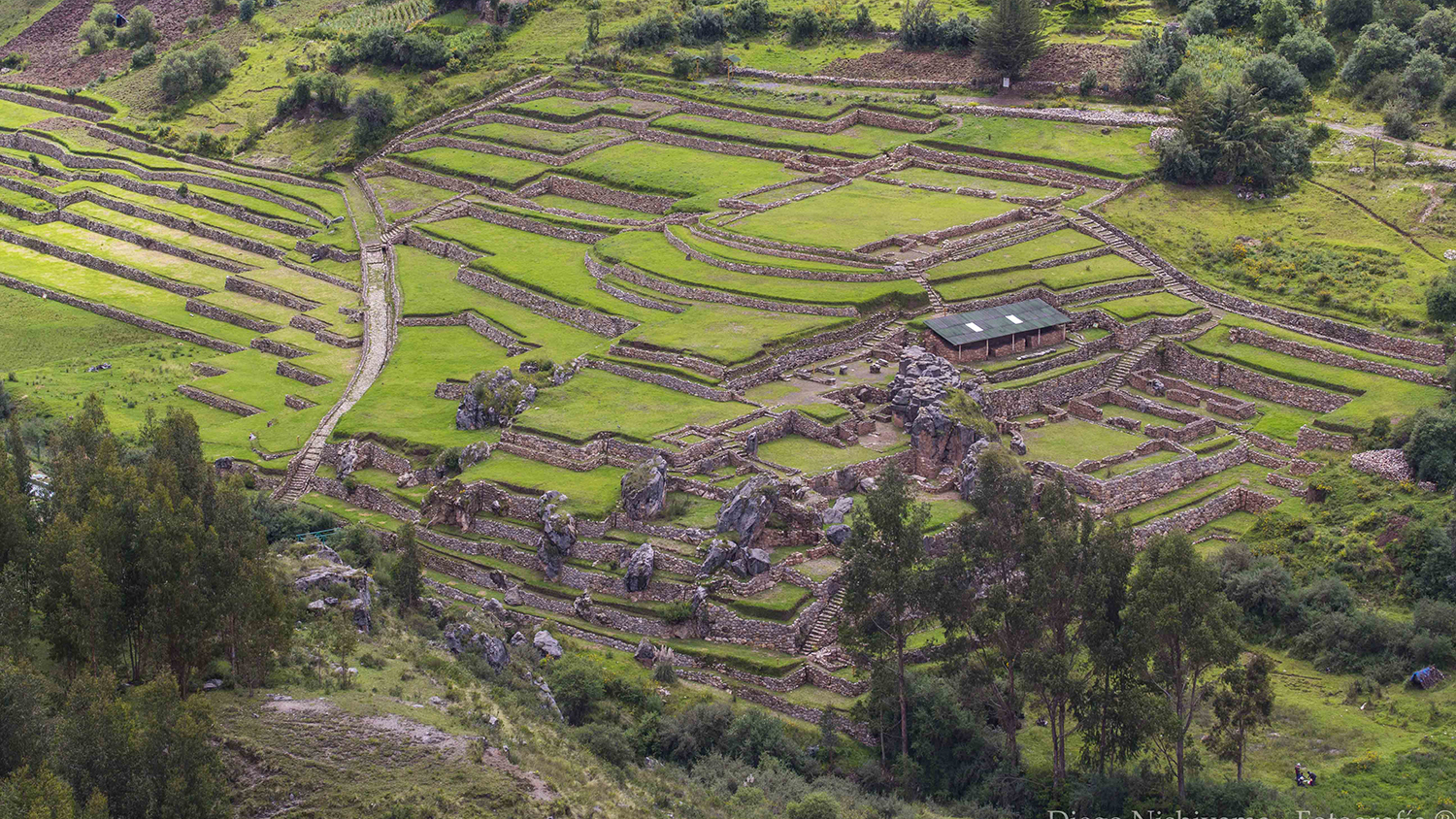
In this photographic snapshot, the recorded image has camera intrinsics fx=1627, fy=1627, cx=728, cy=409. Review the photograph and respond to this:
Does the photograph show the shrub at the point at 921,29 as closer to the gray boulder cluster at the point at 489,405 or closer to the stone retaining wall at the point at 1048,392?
the stone retaining wall at the point at 1048,392

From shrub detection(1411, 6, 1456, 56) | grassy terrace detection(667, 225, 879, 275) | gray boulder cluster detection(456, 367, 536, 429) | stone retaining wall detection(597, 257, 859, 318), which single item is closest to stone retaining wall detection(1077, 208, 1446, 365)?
grassy terrace detection(667, 225, 879, 275)

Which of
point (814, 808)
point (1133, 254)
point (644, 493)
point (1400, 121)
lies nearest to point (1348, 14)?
point (1400, 121)

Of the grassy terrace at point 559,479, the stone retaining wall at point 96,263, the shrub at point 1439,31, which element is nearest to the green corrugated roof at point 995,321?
the grassy terrace at point 559,479

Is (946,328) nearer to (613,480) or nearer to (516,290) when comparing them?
(613,480)

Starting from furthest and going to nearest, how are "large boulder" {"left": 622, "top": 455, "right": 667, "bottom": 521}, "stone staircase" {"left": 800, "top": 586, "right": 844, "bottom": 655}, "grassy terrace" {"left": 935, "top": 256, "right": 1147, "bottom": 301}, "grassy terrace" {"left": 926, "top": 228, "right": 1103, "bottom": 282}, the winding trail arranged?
"grassy terrace" {"left": 926, "top": 228, "right": 1103, "bottom": 282} → "grassy terrace" {"left": 935, "top": 256, "right": 1147, "bottom": 301} → the winding trail → "large boulder" {"left": 622, "top": 455, "right": 667, "bottom": 521} → "stone staircase" {"left": 800, "top": 586, "right": 844, "bottom": 655}

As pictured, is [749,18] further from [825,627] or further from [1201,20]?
[825,627]

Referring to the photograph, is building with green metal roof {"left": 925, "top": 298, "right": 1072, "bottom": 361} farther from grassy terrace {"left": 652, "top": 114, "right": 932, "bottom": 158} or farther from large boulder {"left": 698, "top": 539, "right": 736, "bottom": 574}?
grassy terrace {"left": 652, "top": 114, "right": 932, "bottom": 158}

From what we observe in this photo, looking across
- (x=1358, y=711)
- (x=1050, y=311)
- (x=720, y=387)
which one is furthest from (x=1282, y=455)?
(x=720, y=387)
